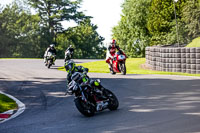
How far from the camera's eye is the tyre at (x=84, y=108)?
9.76 metres

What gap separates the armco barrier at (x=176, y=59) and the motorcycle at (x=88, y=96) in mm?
10810

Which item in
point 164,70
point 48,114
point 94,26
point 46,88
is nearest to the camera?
point 48,114

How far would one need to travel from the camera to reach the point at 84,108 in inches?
385

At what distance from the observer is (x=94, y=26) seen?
88.2 meters

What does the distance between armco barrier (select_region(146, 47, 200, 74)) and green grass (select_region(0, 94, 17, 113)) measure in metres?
10.3

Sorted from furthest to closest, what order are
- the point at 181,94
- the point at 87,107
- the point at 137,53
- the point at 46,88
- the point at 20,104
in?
the point at 137,53 < the point at 46,88 < the point at 20,104 < the point at 181,94 < the point at 87,107

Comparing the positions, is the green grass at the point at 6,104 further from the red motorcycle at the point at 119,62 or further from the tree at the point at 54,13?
the tree at the point at 54,13

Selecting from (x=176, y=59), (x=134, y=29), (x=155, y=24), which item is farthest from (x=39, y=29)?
(x=176, y=59)

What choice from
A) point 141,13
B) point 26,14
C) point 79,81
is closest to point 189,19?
point 141,13

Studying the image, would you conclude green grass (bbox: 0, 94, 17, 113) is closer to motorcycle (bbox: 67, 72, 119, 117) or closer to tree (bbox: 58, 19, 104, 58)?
motorcycle (bbox: 67, 72, 119, 117)

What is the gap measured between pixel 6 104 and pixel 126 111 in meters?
5.05

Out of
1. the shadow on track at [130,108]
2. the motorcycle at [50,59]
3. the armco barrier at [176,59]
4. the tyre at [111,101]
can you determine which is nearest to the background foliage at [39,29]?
the motorcycle at [50,59]

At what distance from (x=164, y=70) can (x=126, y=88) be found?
8.38m

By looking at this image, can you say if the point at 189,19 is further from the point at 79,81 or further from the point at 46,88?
the point at 79,81
